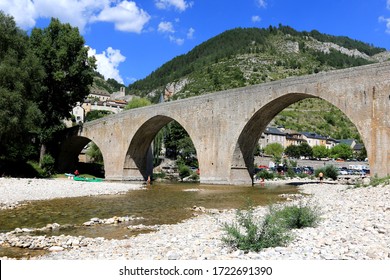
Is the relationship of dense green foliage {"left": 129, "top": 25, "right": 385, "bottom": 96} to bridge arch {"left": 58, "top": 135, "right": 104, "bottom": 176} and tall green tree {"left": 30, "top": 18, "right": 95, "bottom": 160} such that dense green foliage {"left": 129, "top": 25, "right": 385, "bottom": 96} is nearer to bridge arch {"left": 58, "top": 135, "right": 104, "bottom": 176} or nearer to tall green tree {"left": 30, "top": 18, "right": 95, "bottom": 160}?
bridge arch {"left": 58, "top": 135, "right": 104, "bottom": 176}

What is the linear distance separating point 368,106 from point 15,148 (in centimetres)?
2507

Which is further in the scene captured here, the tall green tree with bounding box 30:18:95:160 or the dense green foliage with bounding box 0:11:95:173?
the tall green tree with bounding box 30:18:95:160

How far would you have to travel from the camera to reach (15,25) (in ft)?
91.0

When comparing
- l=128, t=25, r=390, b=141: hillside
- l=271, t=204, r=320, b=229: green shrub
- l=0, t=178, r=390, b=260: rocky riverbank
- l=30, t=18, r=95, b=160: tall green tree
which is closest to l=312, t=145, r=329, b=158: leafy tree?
l=128, t=25, r=390, b=141: hillside

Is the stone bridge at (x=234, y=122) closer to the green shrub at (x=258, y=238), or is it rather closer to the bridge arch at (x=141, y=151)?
the bridge arch at (x=141, y=151)

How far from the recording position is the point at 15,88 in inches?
1014

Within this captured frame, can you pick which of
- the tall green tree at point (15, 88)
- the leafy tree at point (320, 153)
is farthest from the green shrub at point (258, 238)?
the leafy tree at point (320, 153)

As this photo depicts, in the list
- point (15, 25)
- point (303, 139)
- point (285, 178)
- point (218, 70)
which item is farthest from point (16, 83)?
point (218, 70)

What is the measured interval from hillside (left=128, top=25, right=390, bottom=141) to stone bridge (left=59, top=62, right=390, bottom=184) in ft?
207

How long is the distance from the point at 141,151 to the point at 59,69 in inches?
441

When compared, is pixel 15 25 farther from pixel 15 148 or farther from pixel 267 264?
pixel 267 264

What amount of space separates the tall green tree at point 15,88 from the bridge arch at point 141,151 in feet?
35.2

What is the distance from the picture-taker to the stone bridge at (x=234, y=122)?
68.3ft

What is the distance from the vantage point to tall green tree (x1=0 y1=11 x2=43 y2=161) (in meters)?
24.8
